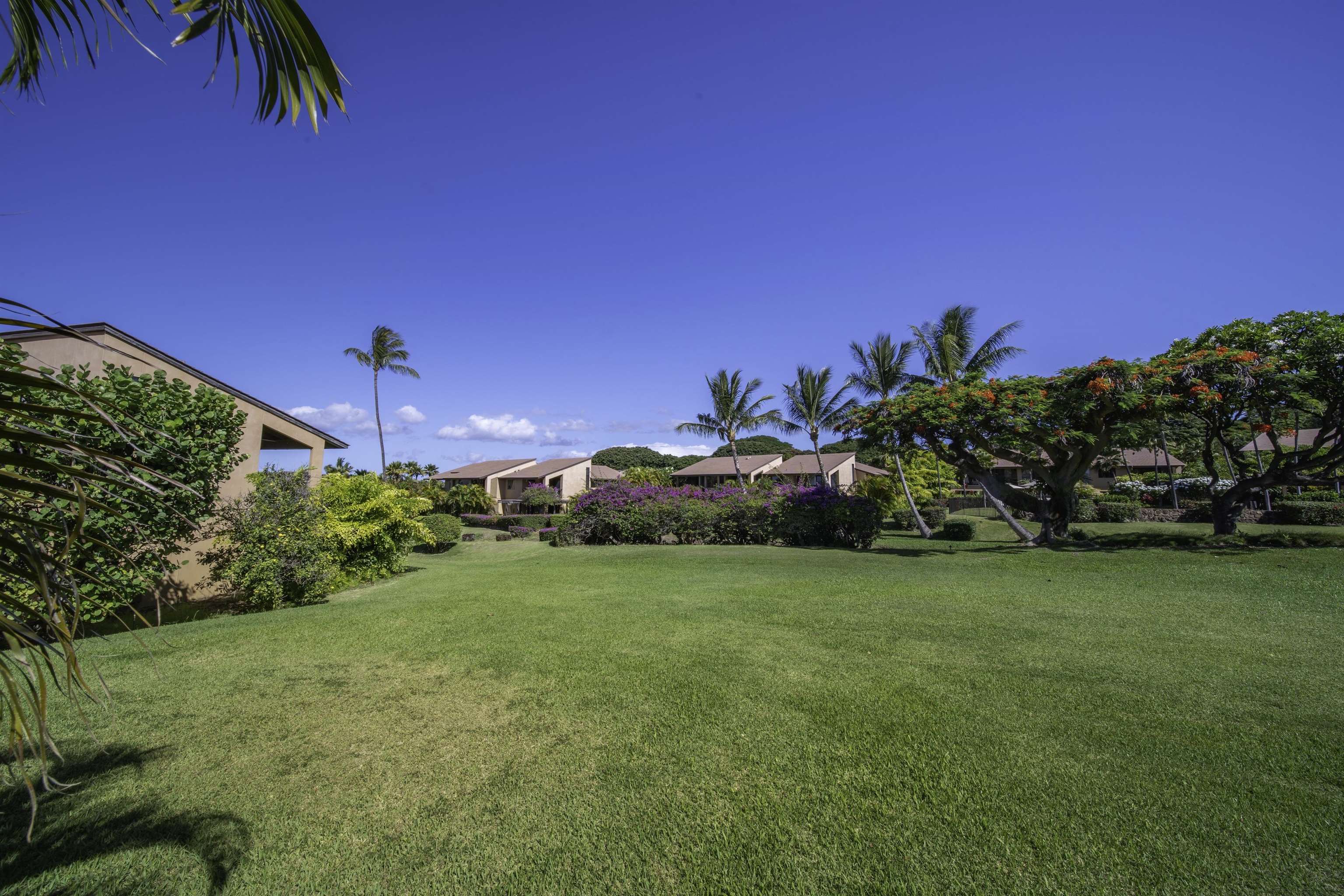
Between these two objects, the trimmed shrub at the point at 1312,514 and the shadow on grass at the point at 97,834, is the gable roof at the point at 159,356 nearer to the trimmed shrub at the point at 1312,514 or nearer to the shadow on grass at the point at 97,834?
the shadow on grass at the point at 97,834

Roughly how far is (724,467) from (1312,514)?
36.4 meters

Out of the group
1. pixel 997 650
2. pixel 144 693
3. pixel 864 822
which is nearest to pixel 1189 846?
pixel 864 822

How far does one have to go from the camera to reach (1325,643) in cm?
681

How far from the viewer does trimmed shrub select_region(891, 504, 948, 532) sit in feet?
93.1

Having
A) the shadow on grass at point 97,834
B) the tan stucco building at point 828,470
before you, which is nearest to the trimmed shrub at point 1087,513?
the tan stucco building at point 828,470

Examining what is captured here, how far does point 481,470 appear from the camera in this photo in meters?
56.3

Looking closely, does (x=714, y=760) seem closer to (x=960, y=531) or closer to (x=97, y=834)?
(x=97, y=834)

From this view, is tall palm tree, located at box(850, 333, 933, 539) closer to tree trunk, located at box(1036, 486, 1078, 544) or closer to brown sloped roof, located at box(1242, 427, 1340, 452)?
tree trunk, located at box(1036, 486, 1078, 544)

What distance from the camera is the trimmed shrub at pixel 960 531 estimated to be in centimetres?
2297

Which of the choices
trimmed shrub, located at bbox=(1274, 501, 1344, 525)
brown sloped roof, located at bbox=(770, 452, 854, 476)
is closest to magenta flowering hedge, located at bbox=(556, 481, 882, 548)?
trimmed shrub, located at bbox=(1274, 501, 1344, 525)

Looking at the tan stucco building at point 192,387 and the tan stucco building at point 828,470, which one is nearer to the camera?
the tan stucco building at point 192,387

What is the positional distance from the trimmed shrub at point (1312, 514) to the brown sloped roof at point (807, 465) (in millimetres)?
25268

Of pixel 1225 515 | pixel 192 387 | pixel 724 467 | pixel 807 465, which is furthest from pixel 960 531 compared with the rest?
pixel 724 467

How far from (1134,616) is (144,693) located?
36.3 ft
